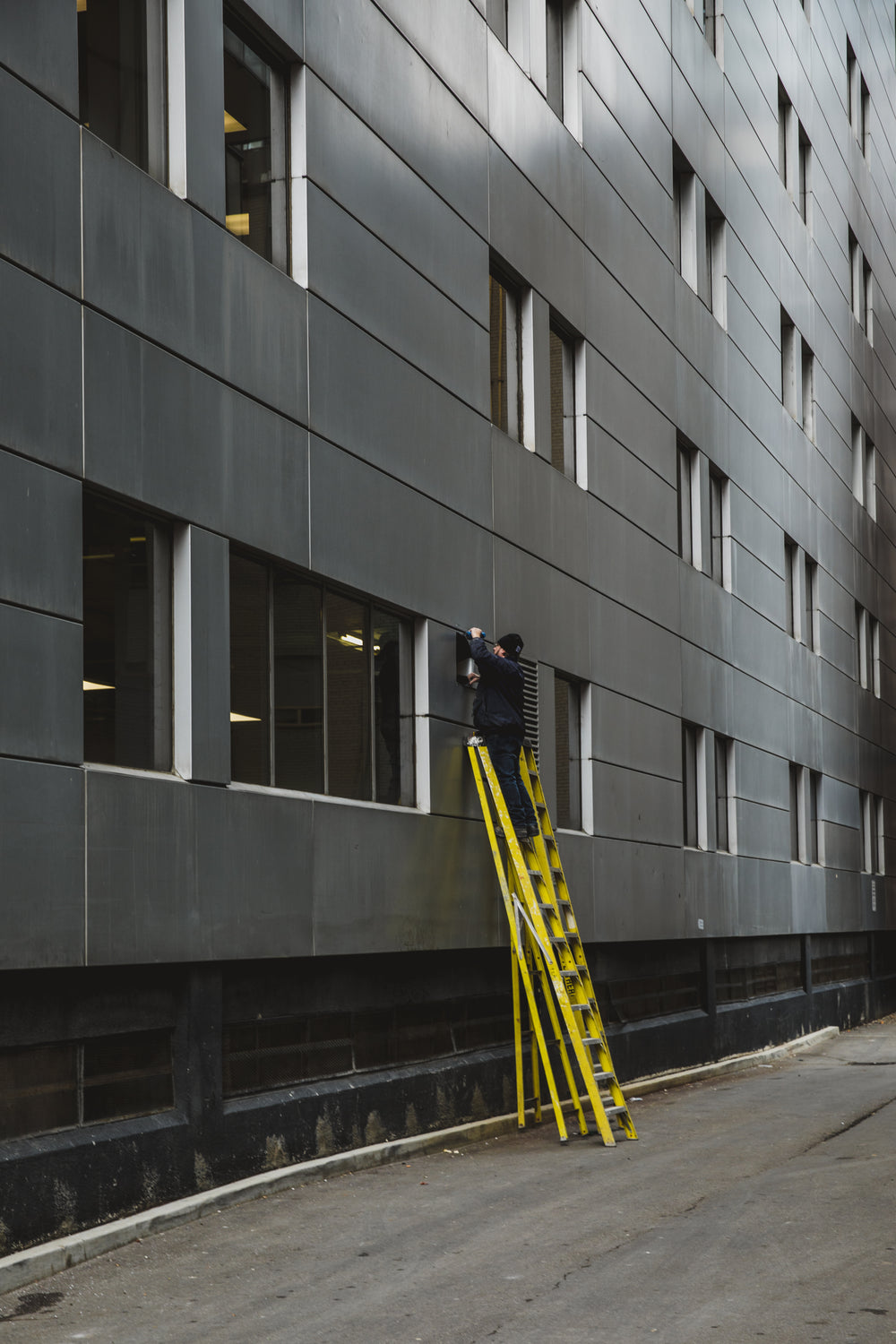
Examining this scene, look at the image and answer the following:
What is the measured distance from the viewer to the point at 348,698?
45.1ft

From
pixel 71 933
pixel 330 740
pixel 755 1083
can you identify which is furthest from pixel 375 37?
pixel 755 1083

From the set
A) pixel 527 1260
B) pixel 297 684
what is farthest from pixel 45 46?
pixel 527 1260

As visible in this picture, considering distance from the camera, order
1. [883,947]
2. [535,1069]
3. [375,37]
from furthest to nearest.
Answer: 1. [883,947]
2. [535,1069]
3. [375,37]

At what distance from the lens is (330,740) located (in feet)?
44.0

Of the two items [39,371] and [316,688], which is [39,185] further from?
[316,688]

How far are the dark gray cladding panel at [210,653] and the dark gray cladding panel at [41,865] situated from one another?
5.06 ft

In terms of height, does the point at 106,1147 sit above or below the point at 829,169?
below

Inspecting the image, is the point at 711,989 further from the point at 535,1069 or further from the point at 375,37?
the point at 375,37

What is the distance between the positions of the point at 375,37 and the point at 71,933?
880cm

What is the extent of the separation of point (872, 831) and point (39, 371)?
32.7 m

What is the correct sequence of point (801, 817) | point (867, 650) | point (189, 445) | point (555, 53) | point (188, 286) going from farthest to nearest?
point (867, 650)
point (801, 817)
point (555, 53)
point (188, 286)
point (189, 445)

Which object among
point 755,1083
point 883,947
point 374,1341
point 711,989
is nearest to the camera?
point 374,1341

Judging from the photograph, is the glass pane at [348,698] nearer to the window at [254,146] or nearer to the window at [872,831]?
the window at [254,146]

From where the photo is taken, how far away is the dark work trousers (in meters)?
→ 15.7
